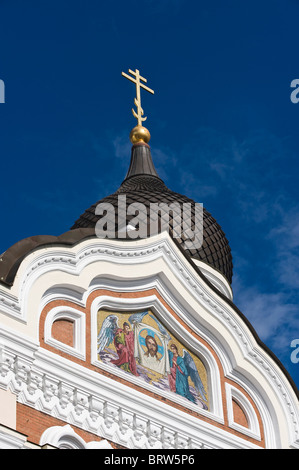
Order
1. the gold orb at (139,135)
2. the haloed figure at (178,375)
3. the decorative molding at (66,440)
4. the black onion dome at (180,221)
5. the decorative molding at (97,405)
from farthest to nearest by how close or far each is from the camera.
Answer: the gold orb at (139,135) → the black onion dome at (180,221) → the haloed figure at (178,375) → the decorative molding at (97,405) → the decorative molding at (66,440)

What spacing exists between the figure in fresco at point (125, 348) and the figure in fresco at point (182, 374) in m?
0.68

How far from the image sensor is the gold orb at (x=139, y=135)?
25.5 metres

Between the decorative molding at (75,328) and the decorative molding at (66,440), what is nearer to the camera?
the decorative molding at (66,440)

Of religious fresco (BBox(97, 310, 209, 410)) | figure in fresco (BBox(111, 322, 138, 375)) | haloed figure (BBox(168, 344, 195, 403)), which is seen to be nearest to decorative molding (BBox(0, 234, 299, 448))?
religious fresco (BBox(97, 310, 209, 410))

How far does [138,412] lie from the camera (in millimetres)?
15172

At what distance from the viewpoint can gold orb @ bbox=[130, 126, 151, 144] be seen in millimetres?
25547

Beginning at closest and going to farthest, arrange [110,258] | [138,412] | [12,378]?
[12,378], [138,412], [110,258]

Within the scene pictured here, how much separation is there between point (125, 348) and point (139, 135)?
34.8 ft

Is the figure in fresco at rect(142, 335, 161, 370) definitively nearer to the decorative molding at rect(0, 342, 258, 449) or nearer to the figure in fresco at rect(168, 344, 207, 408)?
the figure in fresco at rect(168, 344, 207, 408)

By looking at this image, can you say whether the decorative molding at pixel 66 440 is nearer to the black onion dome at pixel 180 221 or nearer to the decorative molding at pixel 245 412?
the decorative molding at pixel 245 412

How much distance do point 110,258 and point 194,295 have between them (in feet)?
5.13

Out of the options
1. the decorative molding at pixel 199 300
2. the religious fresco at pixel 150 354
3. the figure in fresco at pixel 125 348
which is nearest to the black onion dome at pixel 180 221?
the decorative molding at pixel 199 300
